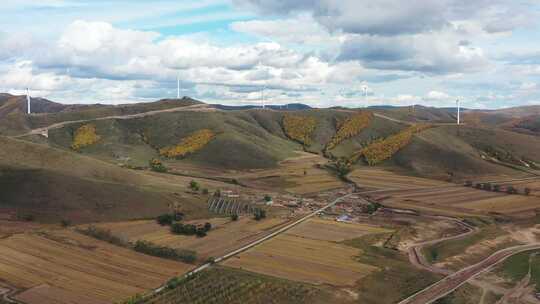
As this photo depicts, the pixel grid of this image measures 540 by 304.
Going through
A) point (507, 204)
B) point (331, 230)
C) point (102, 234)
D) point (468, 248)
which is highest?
point (102, 234)

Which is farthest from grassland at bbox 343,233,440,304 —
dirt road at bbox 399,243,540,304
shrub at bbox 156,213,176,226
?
shrub at bbox 156,213,176,226

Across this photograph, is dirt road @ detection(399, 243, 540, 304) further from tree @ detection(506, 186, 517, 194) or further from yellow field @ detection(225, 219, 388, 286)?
tree @ detection(506, 186, 517, 194)

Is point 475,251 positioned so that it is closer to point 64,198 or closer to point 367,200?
point 367,200

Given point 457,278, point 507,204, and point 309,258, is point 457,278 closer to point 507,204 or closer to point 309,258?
point 309,258

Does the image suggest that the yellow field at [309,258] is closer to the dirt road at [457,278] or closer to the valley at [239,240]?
the valley at [239,240]

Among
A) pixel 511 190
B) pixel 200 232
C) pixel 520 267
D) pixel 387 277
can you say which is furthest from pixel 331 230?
pixel 511 190

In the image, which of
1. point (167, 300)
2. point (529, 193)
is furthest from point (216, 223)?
point (529, 193)
